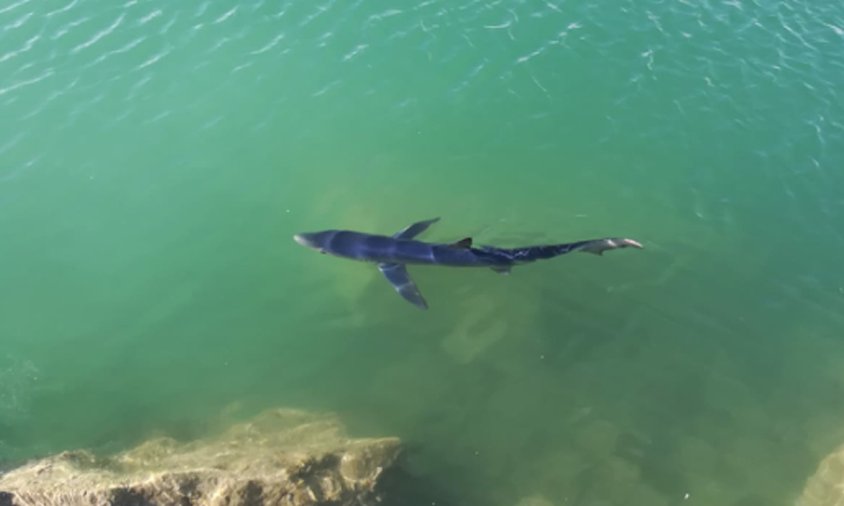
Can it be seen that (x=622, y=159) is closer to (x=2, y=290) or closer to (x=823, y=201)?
(x=823, y=201)

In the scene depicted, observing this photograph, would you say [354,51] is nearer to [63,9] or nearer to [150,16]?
[150,16]

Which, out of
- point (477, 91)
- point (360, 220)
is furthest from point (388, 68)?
point (360, 220)

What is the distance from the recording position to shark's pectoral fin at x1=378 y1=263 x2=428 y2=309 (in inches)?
372

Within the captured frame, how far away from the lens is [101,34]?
14.4 meters

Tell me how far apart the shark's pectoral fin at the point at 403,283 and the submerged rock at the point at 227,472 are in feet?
6.07

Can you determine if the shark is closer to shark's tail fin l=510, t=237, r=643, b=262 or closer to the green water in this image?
shark's tail fin l=510, t=237, r=643, b=262

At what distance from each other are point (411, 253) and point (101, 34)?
911 centimetres

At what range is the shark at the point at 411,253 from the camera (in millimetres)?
9328

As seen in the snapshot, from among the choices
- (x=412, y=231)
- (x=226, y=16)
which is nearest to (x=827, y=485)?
(x=412, y=231)

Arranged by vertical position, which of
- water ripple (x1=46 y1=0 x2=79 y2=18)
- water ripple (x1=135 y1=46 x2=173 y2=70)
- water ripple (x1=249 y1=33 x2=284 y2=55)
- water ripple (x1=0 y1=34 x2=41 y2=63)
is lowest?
water ripple (x1=249 y1=33 x2=284 y2=55)

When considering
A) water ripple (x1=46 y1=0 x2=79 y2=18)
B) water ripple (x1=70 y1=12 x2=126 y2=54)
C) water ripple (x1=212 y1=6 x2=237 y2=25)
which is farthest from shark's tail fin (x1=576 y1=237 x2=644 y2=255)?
water ripple (x1=46 y1=0 x2=79 y2=18)

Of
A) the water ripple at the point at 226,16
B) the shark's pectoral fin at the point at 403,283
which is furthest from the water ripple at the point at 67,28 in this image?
the shark's pectoral fin at the point at 403,283

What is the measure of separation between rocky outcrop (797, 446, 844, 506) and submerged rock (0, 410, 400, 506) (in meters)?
4.96

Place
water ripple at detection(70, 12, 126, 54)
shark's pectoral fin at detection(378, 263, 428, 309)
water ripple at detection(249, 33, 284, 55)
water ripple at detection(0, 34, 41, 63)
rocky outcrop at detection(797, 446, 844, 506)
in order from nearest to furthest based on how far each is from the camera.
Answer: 1. rocky outcrop at detection(797, 446, 844, 506)
2. shark's pectoral fin at detection(378, 263, 428, 309)
3. water ripple at detection(0, 34, 41, 63)
4. water ripple at detection(70, 12, 126, 54)
5. water ripple at detection(249, 33, 284, 55)
